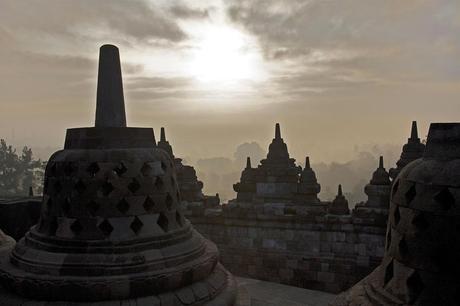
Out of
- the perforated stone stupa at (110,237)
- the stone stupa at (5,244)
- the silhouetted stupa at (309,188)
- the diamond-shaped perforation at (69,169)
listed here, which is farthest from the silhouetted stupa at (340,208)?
the stone stupa at (5,244)

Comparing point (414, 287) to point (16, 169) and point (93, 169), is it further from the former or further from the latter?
point (16, 169)

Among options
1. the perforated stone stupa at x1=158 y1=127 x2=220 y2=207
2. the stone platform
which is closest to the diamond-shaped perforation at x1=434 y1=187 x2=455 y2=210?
the stone platform

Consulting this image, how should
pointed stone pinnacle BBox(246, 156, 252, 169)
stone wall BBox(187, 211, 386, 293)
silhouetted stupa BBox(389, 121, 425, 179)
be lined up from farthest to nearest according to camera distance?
pointed stone pinnacle BBox(246, 156, 252, 169) → silhouetted stupa BBox(389, 121, 425, 179) → stone wall BBox(187, 211, 386, 293)

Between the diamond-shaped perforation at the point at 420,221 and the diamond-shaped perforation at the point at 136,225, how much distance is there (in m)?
3.59

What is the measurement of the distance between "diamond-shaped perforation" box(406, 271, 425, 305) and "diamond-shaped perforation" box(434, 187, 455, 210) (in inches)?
24.8

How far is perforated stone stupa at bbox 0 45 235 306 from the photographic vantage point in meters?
4.84

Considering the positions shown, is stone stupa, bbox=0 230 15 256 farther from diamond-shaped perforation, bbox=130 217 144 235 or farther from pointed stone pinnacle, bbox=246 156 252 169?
pointed stone pinnacle, bbox=246 156 252 169

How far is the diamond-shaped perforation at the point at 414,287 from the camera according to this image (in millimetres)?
3139

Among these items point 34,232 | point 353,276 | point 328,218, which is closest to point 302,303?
point 353,276

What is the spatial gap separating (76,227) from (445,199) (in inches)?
179

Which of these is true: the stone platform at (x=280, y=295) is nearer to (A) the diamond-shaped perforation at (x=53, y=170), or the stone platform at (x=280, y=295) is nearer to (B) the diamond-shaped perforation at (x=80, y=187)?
(B) the diamond-shaped perforation at (x=80, y=187)

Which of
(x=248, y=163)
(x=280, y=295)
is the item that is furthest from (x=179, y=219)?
(x=248, y=163)

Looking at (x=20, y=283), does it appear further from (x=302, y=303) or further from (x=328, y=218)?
(x=328, y=218)

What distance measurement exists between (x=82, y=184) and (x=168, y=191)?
1.26 metres
